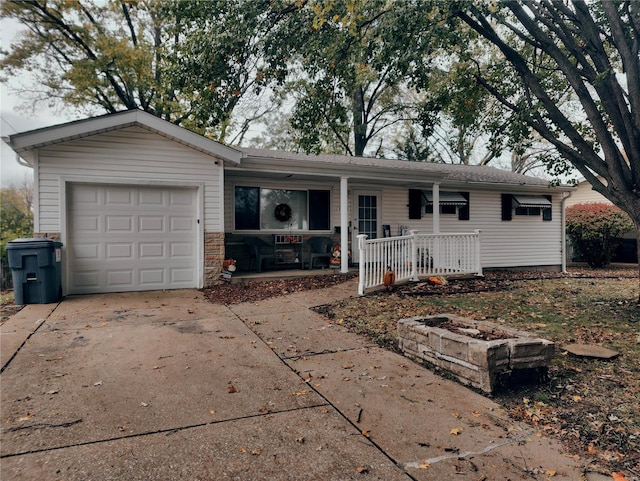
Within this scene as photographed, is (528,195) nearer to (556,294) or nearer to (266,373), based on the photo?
(556,294)

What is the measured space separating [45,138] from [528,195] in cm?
1396

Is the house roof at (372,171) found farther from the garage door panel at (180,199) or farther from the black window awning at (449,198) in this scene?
the garage door panel at (180,199)

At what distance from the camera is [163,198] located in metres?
8.09

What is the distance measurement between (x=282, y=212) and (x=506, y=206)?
26.1ft

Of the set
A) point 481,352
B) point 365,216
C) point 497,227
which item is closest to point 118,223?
point 365,216

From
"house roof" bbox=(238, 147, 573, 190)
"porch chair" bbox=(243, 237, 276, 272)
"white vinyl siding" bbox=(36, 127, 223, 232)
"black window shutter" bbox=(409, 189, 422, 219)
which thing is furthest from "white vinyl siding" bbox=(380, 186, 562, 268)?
"white vinyl siding" bbox=(36, 127, 223, 232)

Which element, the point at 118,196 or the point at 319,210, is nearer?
the point at 118,196

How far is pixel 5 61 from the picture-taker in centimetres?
1476

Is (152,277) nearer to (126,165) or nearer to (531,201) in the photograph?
(126,165)

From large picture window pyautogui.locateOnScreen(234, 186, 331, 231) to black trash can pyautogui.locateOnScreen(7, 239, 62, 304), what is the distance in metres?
4.34

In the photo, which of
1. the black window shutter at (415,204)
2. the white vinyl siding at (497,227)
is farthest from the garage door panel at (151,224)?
the black window shutter at (415,204)

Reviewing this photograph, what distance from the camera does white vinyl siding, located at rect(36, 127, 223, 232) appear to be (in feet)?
23.4

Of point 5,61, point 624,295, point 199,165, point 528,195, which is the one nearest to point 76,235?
point 199,165

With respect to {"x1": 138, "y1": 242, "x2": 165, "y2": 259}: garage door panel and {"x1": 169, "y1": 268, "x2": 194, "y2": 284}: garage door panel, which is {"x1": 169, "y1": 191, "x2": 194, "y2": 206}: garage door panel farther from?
{"x1": 169, "y1": 268, "x2": 194, "y2": 284}: garage door panel
